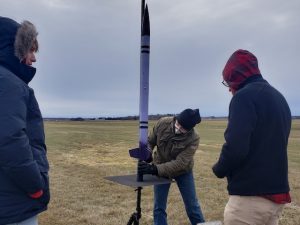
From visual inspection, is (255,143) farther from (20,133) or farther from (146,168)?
(20,133)

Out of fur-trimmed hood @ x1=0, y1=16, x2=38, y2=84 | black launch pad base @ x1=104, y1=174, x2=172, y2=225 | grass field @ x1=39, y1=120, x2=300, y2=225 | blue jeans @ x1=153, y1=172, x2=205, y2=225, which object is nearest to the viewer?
fur-trimmed hood @ x1=0, y1=16, x2=38, y2=84

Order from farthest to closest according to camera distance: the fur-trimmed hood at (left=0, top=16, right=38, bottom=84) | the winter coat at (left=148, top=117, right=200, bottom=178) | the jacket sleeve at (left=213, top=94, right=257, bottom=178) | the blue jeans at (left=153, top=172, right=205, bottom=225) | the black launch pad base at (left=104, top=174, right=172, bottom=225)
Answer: the blue jeans at (left=153, top=172, right=205, bottom=225) < the winter coat at (left=148, top=117, right=200, bottom=178) < the black launch pad base at (left=104, top=174, right=172, bottom=225) < the jacket sleeve at (left=213, top=94, right=257, bottom=178) < the fur-trimmed hood at (left=0, top=16, right=38, bottom=84)

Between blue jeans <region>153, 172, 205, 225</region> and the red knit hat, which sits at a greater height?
the red knit hat

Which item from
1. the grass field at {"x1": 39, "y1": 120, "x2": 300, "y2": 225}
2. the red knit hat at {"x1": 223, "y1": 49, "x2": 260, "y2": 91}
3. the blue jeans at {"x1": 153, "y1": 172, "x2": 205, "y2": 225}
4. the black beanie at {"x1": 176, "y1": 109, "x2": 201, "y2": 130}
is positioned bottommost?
the grass field at {"x1": 39, "y1": 120, "x2": 300, "y2": 225}

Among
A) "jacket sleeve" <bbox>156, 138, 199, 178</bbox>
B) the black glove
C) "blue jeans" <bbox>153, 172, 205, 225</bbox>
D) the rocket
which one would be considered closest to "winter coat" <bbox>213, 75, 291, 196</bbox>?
the black glove

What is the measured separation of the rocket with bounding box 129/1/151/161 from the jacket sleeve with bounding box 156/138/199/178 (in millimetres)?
375

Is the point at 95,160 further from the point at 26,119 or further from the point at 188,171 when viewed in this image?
the point at 26,119

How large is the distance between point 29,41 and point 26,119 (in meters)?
0.59

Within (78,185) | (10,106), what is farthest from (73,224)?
(10,106)

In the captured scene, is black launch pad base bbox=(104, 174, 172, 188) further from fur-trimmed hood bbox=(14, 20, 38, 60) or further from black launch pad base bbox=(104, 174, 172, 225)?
fur-trimmed hood bbox=(14, 20, 38, 60)

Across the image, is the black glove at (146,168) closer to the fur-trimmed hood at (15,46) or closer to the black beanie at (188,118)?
the black beanie at (188,118)

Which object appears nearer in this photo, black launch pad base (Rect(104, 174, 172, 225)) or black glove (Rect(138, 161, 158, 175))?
black launch pad base (Rect(104, 174, 172, 225))

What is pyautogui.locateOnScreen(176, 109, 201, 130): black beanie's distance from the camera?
5.76 metres

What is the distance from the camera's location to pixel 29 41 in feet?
11.2
